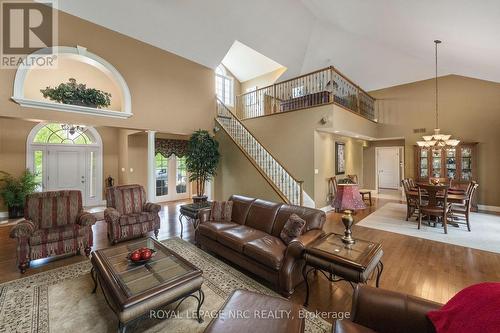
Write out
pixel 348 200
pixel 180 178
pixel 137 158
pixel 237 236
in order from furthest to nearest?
pixel 180 178 → pixel 137 158 → pixel 237 236 → pixel 348 200

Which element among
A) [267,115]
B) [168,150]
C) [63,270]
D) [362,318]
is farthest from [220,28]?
[362,318]

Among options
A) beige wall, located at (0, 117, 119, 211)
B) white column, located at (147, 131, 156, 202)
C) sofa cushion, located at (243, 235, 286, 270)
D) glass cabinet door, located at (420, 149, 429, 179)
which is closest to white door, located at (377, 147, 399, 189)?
glass cabinet door, located at (420, 149, 429, 179)

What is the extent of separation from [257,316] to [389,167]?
11.6m

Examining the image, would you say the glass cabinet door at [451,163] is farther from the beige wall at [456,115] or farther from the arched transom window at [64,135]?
the arched transom window at [64,135]

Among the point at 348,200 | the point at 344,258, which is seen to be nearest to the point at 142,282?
the point at 344,258

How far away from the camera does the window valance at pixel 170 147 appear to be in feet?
24.8

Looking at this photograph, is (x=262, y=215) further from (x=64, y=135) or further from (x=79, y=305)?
(x=64, y=135)

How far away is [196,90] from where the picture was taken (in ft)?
21.4

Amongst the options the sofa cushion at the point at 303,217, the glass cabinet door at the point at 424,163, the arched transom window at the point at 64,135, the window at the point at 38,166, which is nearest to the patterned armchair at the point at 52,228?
the sofa cushion at the point at 303,217

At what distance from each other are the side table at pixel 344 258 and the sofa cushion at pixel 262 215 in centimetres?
90

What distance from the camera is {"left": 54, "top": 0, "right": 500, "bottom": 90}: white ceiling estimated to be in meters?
3.47

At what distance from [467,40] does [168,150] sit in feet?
26.3

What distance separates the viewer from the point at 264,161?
20.0 feet

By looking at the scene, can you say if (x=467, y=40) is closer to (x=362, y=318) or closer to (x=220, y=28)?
(x=362, y=318)
